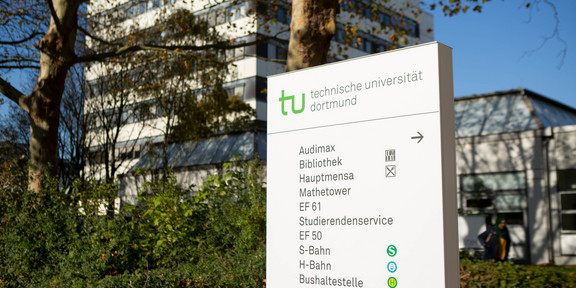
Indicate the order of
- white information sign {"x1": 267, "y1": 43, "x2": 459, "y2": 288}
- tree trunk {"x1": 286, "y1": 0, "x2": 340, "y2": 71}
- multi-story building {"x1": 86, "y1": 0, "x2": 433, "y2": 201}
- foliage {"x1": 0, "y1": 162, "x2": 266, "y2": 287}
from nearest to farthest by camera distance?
white information sign {"x1": 267, "y1": 43, "x2": 459, "y2": 288} → foliage {"x1": 0, "y1": 162, "x2": 266, "y2": 287} → tree trunk {"x1": 286, "y1": 0, "x2": 340, "y2": 71} → multi-story building {"x1": 86, "y1": 0, "x2": 433, "y2": 201}

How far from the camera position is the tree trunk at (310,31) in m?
9.21

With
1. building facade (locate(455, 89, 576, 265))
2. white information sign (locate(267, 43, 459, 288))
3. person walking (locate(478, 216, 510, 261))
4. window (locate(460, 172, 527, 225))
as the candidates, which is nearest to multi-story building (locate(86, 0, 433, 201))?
building facade (locate(455, 89, 576, 265))

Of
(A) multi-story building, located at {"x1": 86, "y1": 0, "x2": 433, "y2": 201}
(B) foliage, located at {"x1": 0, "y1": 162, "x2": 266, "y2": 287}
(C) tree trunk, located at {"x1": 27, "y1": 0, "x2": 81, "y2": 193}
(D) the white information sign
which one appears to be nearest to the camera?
(D) the white information sign

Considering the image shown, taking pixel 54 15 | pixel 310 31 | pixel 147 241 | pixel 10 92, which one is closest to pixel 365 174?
pixel 310 31

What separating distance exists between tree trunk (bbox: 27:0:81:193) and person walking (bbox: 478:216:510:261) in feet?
38.9

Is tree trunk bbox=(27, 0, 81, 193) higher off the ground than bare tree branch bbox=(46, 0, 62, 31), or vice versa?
bare tree branch bbox=(46, 0, 62, 31)

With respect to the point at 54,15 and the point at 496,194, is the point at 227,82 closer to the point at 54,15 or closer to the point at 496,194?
the point at 496,194

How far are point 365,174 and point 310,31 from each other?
635cm

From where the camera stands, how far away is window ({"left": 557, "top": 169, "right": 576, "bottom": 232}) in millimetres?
23016

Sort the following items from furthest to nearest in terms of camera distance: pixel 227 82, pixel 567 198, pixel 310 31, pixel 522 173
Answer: pixel 227 82 → pixel 522 173 → pixel 567 198 → pixel 310 31

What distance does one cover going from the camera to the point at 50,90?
13.8 m

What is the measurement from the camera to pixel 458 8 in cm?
1460

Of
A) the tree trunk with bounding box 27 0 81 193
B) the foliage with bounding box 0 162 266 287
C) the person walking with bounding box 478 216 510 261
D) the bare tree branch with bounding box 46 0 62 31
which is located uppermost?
the bare tree branch with bounding box 46 0 62 31

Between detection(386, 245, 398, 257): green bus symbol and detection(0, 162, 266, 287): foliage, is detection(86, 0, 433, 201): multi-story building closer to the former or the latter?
detection(0, 162, 266, 287): foliage
